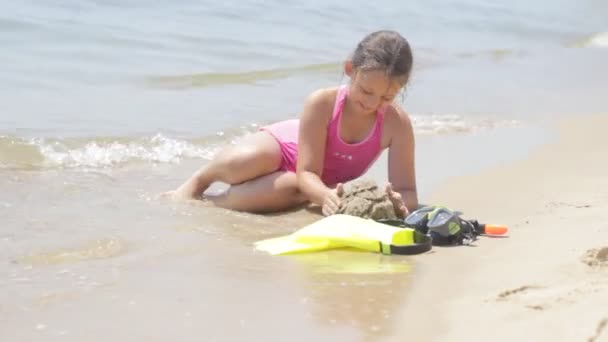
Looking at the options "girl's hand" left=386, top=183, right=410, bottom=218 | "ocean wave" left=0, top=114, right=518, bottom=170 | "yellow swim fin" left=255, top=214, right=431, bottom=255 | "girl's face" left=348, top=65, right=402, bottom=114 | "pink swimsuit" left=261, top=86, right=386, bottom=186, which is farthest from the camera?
"ocean wave" left=0, top=114, right=518, bottom=170

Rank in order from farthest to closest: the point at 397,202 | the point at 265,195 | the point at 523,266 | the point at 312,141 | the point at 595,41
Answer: the point at 595,41 → the point at 265,195 → the point at 312,141 → the point at 397,202 → the point at 523,266

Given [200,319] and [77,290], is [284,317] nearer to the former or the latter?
[200,319]

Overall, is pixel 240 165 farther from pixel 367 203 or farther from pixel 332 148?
pixel 367 203

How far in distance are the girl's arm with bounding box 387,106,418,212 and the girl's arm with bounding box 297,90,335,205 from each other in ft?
1.05

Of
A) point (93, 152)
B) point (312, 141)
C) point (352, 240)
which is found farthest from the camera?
point (93, 152)

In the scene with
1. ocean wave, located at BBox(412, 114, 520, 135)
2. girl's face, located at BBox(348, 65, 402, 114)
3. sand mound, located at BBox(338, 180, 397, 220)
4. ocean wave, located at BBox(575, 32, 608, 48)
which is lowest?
ocean wave, located at BBox(412, 114, 520, 135)

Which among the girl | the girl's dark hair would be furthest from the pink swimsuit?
the girl's dark hair

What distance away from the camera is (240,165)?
4660 mm

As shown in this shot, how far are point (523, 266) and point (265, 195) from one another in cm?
160

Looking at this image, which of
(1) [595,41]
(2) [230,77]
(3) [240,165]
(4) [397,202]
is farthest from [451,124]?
(1) [595,41]

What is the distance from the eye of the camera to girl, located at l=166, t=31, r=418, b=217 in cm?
423

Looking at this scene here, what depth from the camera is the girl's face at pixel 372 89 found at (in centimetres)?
421

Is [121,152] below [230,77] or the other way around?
below

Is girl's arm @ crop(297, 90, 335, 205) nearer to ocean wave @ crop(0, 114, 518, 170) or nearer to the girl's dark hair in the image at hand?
the girl's dark hair
